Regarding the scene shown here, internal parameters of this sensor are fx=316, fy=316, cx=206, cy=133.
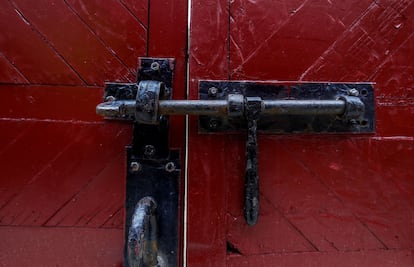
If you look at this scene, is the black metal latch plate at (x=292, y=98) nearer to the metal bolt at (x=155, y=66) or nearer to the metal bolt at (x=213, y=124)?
the metal bolt at (x=213, y=124)

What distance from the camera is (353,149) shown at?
2.53ft

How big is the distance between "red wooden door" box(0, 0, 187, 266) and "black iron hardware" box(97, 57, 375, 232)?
7 cm

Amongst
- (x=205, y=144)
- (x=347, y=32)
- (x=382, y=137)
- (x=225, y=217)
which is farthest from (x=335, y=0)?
(x=225, y=217)

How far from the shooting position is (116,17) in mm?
746

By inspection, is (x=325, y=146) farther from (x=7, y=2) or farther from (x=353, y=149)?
(x=7, y=2)

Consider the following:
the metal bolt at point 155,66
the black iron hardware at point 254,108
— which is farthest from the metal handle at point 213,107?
the metal bolt at point 155,66

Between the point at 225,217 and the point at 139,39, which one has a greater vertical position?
the point at 139,39

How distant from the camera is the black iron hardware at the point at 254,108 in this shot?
2.10 ft

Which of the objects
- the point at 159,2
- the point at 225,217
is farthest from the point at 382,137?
the point at 159,2

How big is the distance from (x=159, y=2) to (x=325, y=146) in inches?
20.7

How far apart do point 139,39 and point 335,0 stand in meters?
0.49

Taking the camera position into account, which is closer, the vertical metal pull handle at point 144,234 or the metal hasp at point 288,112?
the vertical metal pull handle at point 144,234

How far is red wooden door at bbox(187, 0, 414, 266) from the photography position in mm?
743

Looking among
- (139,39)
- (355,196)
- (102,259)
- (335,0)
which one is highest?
(335,0)
